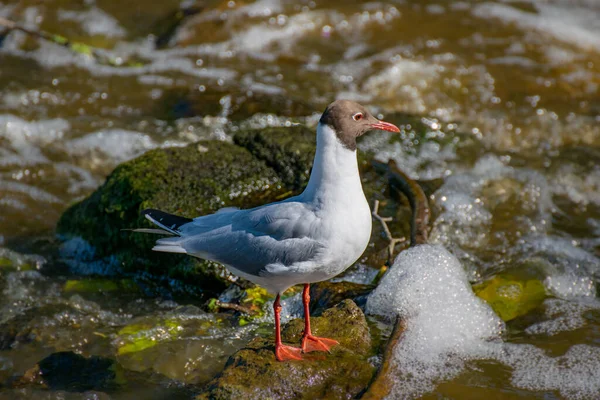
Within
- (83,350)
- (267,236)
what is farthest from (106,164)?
(267,236)

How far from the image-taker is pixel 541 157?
8.46 m

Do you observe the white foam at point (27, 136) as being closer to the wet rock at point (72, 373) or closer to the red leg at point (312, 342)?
the wet rock at point (72, 373)

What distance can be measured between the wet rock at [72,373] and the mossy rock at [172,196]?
109 centimetres

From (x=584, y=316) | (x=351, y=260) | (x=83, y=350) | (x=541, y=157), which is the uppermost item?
(x=351, y=260)

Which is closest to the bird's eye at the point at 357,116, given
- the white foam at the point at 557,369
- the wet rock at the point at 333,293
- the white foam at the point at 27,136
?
the wet rock at the point at 333,293

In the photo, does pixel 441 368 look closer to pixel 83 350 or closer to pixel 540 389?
pixel 540 389

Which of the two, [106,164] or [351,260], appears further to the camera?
[106,164]

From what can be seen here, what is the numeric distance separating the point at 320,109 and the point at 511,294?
4122 mm

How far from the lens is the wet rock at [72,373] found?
453 cm

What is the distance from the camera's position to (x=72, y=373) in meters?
4.68

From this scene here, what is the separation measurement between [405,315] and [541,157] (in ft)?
15.2

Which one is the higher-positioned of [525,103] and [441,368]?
[441,368]

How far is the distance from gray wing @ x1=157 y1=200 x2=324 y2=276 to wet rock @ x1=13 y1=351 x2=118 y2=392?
3.40 feet

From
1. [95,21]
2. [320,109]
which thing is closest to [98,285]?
[320,109]
